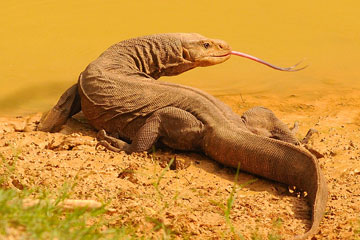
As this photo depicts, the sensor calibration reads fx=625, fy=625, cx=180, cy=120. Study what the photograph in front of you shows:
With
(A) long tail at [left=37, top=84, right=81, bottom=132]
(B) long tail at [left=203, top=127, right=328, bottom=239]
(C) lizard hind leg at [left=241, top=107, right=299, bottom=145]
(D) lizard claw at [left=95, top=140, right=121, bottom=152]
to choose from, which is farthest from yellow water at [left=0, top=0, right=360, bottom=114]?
(B) long tail at [left=203, top=127, right=328, bottom=239]

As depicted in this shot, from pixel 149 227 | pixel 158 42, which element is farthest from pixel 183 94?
pixel 149 227

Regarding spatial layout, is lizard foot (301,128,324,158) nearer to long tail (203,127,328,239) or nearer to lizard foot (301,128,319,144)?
lizard foot (301,128,319,144)

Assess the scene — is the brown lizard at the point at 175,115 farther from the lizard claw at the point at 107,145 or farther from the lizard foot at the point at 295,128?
the lizard foot at the point at 295,128

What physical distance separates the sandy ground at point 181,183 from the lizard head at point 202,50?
4.25 ft

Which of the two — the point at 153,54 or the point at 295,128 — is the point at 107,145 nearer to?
the point at 153,54

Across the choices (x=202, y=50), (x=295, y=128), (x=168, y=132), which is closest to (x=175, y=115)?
(x=168, y=132)

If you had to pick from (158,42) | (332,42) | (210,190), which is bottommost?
(332,42)

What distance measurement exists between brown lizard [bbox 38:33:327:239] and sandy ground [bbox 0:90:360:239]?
0.57 ft

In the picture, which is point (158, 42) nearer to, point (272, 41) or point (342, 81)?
point (342, 81)

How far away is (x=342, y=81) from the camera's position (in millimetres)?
10164

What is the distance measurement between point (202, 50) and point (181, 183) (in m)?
2.68

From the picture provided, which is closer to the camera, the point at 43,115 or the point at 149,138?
the point at 149,138

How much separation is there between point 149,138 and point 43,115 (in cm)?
175

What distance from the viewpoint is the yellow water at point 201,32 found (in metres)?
9.92
